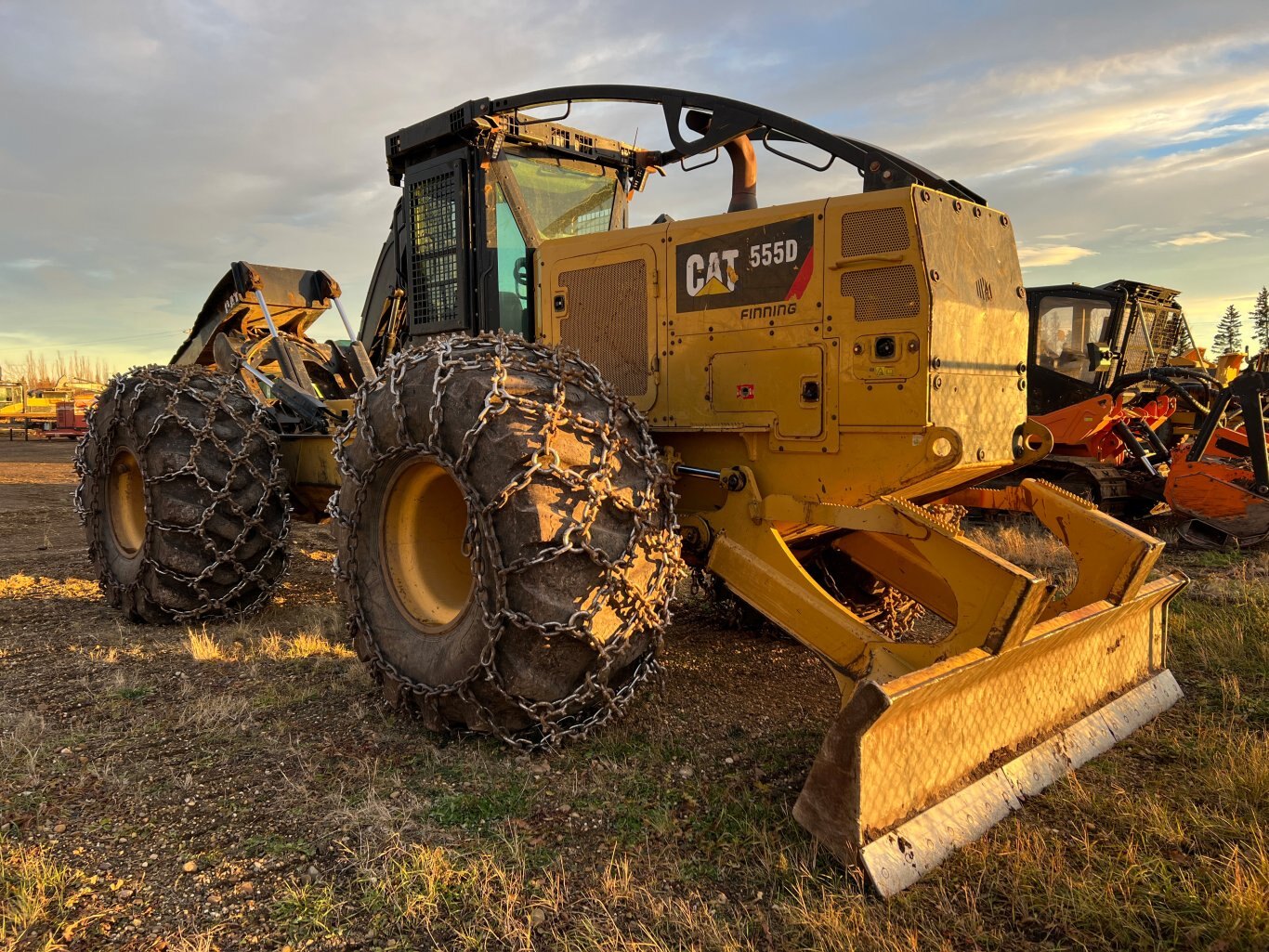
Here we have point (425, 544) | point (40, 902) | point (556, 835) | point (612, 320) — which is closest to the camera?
point (40, 902)

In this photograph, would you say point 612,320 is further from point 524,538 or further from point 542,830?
point 542,830

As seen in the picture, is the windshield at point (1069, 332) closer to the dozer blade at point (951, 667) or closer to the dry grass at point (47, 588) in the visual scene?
the dozer blade at point (951, 667)

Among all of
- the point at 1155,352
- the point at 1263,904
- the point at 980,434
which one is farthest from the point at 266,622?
the point at 1155,352

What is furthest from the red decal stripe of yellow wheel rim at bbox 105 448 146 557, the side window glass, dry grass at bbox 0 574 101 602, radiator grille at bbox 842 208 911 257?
dry grass at bbox 0 574 101 602

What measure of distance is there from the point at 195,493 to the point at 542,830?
11.0ft

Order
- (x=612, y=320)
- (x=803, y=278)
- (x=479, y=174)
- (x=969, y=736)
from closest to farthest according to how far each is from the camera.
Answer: (x=969, y=736)
(x=803, y=278)
(x=612, y=320)
(x=479, y=174)

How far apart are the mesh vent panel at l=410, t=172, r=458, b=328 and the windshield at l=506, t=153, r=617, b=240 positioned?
1.37 ft

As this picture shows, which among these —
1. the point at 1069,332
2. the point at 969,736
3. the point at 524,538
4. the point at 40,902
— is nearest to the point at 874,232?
the point at 524,538

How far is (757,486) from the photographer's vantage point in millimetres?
3771

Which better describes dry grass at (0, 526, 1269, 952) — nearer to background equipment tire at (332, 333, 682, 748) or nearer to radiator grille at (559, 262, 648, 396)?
background equipment tire at (332, 333, 682, 748)

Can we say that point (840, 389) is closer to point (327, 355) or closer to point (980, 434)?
point (980, 434)

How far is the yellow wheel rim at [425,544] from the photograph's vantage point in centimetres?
375

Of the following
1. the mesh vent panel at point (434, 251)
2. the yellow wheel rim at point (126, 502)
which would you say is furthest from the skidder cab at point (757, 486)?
the yellow wheel rim at point (126, 502)

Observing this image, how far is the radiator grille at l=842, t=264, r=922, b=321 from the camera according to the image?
3.36 m
